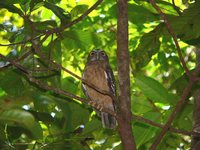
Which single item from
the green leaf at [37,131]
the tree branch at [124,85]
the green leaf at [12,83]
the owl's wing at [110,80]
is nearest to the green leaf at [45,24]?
the green leaf at [12,83]

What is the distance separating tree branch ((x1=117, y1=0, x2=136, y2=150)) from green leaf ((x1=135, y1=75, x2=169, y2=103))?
549 mm

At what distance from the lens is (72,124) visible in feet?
11.7

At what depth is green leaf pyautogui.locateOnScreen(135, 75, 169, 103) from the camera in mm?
3279

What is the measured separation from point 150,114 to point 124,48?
0.83m

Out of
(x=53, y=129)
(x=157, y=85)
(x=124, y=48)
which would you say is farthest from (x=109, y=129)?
(x=124, y=48)

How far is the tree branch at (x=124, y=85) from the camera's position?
266 centimetres

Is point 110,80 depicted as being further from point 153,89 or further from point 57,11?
point 57,11

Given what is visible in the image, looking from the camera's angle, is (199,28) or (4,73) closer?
(199,28)

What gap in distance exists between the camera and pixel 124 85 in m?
2.75

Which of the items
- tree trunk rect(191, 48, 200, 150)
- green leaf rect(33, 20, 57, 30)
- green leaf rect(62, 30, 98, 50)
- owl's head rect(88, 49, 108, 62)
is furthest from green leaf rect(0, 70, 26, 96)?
owl's head rect(88, 49, 108, 62)

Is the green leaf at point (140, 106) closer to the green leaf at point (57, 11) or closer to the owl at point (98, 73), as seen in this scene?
the green leaf at point (57, 11)

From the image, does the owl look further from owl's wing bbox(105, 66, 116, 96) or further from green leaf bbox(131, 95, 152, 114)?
green leaf bbox(131, 95, 152, 114)

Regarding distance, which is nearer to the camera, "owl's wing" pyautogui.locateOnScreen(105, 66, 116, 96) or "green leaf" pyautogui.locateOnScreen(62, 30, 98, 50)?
"green leaf" pyautogui.locateOnScreen(62, 30, 98, 50)

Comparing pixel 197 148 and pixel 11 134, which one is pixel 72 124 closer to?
pixel 11 134
